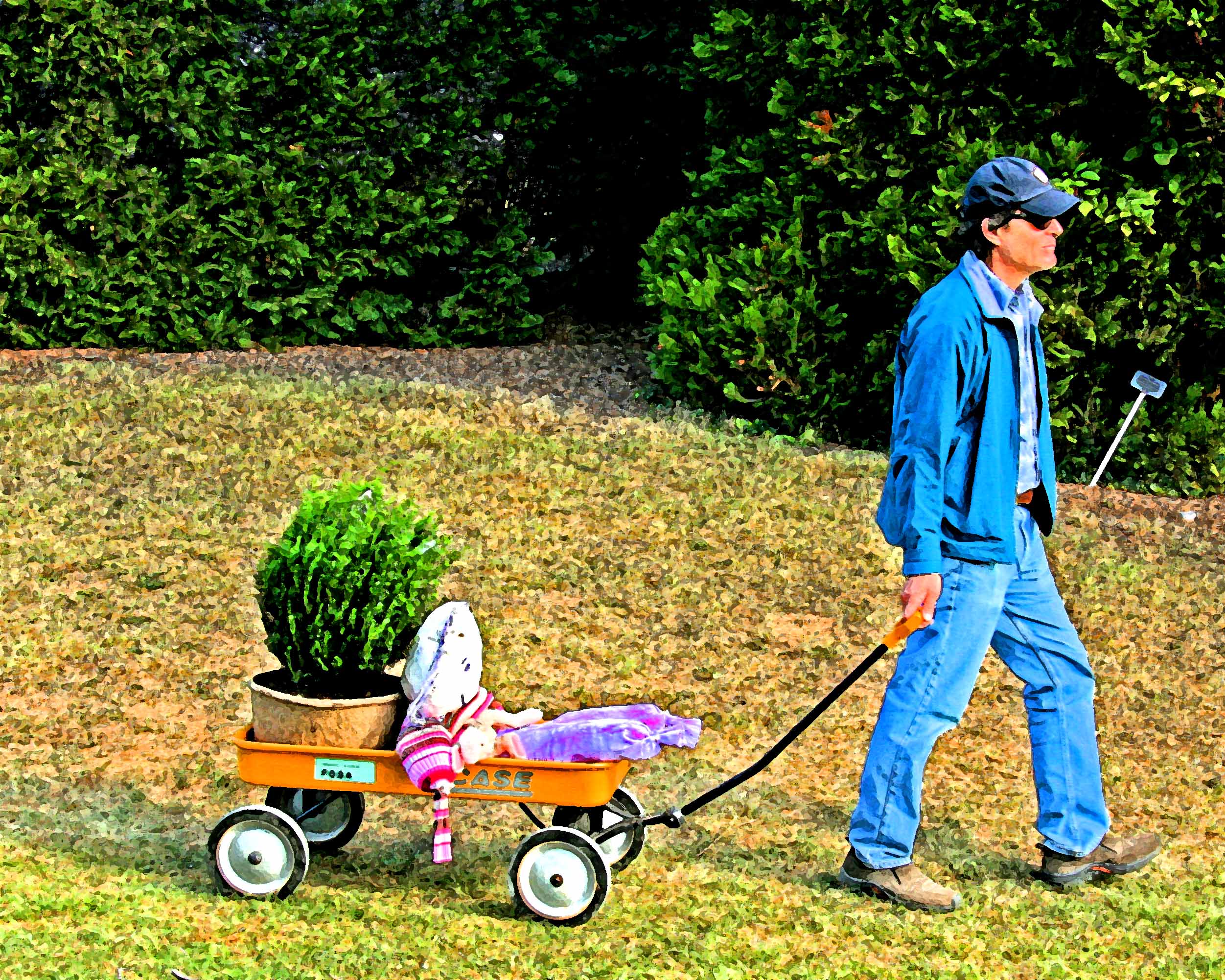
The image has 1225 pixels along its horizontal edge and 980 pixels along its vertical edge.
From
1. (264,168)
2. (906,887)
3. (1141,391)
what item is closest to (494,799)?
(906,887)

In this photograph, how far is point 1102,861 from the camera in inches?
196

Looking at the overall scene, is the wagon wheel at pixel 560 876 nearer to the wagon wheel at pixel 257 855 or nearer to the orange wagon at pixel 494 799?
the orange wagon at pixel 494 799

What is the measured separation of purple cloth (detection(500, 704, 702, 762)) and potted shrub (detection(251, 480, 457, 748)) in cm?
37

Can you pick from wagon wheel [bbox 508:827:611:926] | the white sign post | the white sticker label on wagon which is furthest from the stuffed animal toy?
the white sign post

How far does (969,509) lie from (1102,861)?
3.96 ft

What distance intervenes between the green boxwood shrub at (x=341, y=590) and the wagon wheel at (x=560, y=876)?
67cm

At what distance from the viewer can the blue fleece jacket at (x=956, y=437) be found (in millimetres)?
4500

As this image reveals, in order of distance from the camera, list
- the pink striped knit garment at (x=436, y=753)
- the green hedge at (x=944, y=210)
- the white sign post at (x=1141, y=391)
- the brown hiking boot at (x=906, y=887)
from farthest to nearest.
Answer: the white sign post at (x=1141, y=391) → the green hedge at (x=944, y=210) → the brown hiking boot at (x=906, y=887) → the pink striped knit garment at (x=436, y=753)

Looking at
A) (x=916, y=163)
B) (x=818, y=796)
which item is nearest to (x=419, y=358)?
(x=916, y=163)

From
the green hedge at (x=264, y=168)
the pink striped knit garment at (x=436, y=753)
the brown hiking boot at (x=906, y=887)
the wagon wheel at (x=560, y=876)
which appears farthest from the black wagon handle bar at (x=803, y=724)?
the green hedge at (x=264, y=168)

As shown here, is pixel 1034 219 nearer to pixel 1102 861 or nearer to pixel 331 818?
pixel 1102 861

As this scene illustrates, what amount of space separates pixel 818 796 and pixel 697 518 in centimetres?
227

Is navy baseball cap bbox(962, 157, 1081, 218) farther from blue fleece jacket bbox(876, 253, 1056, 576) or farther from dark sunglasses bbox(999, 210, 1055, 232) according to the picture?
blue fleece jacket bbox(876, 253, 1056, 576)

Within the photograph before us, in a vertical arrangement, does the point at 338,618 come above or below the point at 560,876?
above
